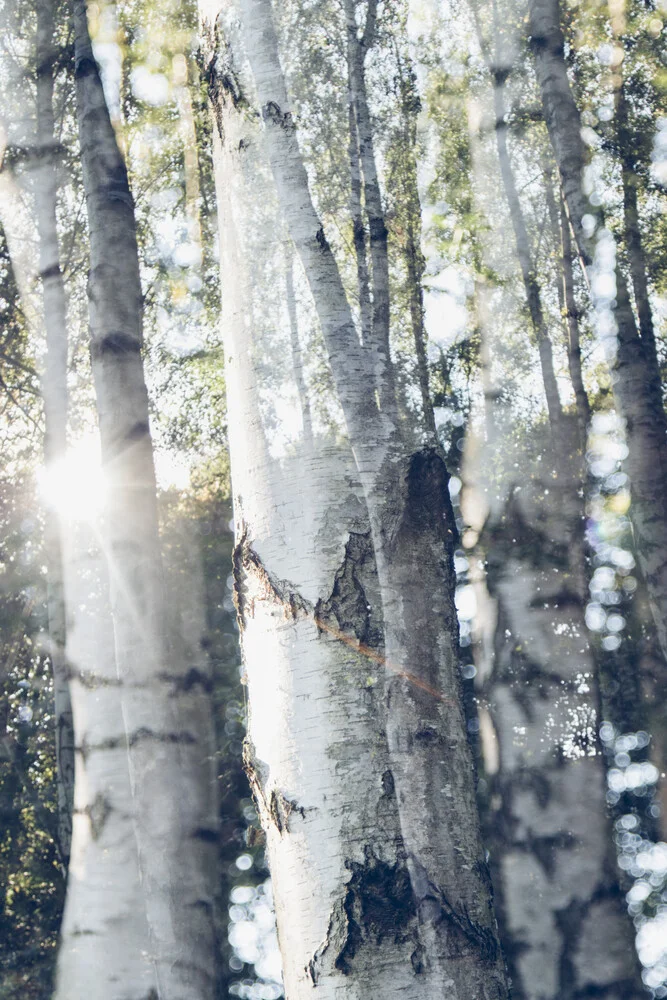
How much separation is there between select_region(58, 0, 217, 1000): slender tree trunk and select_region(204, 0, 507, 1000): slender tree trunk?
2.43m

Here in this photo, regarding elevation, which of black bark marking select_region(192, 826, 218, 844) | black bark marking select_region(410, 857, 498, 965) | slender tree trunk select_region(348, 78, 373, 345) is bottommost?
black bark marking select_region(410, 857, 498, 965)

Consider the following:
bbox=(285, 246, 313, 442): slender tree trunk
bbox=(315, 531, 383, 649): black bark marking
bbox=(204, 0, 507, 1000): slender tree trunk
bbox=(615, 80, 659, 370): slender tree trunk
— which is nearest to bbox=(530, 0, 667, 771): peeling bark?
bbox=(615, 80, 659, 370): slender tree trunk

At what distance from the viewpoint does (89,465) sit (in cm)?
703

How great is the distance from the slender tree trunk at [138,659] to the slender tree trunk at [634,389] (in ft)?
8.94

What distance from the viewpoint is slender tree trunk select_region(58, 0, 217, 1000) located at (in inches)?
168

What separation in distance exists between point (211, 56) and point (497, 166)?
521 cm

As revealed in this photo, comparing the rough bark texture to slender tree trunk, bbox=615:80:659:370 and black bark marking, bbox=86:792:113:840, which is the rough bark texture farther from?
black bark marking, bbox=86:792:113:840

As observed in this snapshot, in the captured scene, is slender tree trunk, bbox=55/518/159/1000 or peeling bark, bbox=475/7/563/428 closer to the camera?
slender tree trunk, bbox=55/518/159/1000

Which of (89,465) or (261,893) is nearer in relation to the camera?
(89,465)

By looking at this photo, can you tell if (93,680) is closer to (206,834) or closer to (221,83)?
(206,834)

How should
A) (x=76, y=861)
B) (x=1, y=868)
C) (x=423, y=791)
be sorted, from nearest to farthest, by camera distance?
(x=423, y=791) < (x=76, y=861) < (x=1, y=868)

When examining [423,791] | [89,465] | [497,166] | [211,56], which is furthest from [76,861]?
[497,166]

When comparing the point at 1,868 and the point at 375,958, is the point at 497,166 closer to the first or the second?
the point at 375,958

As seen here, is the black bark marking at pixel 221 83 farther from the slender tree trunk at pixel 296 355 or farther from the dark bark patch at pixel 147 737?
the dark bark patch at pixel 147 737
